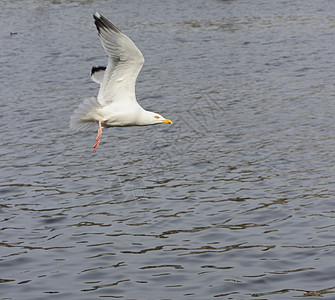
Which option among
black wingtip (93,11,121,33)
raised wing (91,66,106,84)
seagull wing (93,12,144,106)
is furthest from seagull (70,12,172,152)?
raised wing (91,66,106,84)

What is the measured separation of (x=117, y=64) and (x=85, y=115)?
1.01 meters

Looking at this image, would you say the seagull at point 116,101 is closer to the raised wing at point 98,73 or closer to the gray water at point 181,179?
the raised wing at point 98,73

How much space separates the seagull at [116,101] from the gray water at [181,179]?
64.7 inches

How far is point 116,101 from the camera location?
11.9 m

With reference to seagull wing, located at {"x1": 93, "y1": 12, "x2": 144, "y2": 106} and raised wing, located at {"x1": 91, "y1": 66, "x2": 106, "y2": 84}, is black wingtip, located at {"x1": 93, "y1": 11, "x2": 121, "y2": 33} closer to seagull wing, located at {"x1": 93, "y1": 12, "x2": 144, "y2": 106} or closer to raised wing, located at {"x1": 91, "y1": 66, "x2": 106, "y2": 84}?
seagull wing, located at {"x1": 93, "y1": 12, "x2": 144, "y2": 106}

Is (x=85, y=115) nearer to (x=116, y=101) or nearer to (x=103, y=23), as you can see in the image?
(x=116, y=101)

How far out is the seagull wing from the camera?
1102cm

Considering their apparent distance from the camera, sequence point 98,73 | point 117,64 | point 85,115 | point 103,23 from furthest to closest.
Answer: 1. point 98,73
2. point 85,115
3. point 117,64
4. point 103,23

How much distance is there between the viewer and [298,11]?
33.4 m

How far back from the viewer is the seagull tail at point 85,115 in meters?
11.6

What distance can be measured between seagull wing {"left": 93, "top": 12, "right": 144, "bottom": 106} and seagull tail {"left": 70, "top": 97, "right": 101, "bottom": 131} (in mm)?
355

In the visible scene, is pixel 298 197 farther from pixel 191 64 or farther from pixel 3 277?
pixel 191 64

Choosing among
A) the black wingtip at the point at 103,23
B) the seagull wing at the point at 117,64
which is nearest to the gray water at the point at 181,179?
the seagull wing at the point at 117,64

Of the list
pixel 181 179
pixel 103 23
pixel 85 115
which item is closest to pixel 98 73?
pixel 85 115
